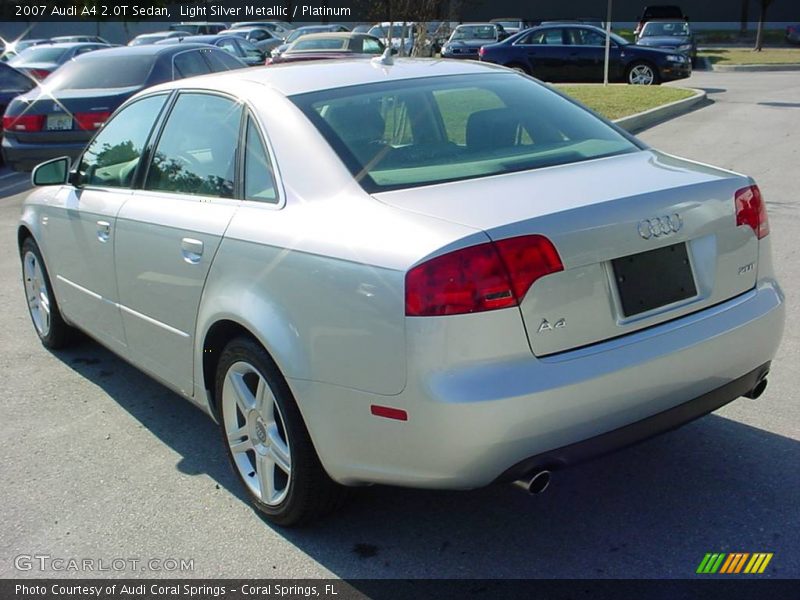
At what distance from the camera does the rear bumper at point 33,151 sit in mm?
11570

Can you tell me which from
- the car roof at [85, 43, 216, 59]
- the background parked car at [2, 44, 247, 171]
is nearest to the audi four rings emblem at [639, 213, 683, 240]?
the background parked car at [2, 44, 247, 171]

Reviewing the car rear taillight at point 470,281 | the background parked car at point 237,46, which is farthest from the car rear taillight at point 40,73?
the car rear taillight at point 470,281

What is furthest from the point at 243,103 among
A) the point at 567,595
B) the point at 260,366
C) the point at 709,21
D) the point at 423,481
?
the point at 709,21

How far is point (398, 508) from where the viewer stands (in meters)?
3.79

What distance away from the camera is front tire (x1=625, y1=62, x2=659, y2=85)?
827 inches

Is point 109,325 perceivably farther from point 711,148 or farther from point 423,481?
point 711,148

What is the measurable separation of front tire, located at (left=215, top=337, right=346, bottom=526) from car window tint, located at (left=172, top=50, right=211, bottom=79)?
8723 millimetres

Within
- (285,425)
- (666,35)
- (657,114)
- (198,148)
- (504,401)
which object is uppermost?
(666,35)

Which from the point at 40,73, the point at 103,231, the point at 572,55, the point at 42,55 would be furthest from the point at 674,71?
the point at 103,231

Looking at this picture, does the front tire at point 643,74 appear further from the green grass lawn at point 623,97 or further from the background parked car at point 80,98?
the background parked car at point 80,98

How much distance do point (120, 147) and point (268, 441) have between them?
7.07 feet

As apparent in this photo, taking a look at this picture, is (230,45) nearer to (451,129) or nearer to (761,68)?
(451,129)

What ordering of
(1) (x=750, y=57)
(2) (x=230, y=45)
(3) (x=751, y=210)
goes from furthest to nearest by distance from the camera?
(1) (x=750, y=57)
(2) (x=230, y=45)
(3) (x=751, y=210)

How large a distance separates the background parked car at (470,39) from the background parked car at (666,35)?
4550mm
